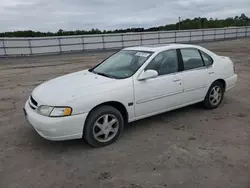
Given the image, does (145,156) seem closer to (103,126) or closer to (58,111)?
(103,126)

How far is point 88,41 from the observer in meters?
19.7

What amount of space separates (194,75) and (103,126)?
2.12 metres

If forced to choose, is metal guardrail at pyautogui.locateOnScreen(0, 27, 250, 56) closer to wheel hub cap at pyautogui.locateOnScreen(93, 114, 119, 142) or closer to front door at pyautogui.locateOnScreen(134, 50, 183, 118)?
front door at pyautogui.locateOnScreen(134, 50, 183, 118)

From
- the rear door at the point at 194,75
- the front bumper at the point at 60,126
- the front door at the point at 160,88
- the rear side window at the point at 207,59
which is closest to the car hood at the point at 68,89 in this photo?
the front bumper at the point at 60,126

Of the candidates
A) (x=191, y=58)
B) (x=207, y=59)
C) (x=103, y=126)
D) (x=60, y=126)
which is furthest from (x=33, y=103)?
(x=207, y=59)

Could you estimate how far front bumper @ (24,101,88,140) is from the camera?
289 cm

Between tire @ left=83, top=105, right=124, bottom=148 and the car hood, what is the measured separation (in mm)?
332

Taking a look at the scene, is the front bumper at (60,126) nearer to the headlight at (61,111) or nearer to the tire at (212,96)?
the headlight at (61,111)

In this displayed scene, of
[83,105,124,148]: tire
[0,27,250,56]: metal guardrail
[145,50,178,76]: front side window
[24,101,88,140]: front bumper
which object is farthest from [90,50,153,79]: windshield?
[0,27,250,56]: metal guardrail

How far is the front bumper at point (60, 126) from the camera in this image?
289cm

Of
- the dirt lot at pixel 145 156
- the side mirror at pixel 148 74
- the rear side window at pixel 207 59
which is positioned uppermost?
the rear side window at pixel 207 59

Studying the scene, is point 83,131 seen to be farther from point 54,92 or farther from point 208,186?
point 208,186

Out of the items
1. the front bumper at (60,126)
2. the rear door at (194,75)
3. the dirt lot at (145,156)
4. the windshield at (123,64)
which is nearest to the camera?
the dirt lot at (145,156)

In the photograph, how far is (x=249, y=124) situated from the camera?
3.97 meters
